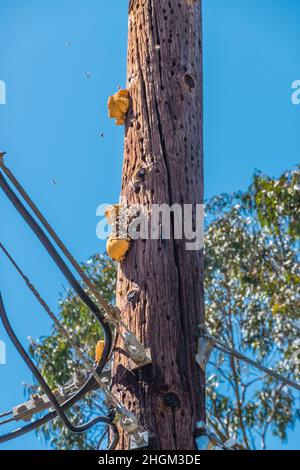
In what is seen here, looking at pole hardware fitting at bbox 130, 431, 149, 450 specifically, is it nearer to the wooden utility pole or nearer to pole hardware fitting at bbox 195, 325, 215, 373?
the wooden utility pole

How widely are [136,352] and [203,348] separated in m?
0.36

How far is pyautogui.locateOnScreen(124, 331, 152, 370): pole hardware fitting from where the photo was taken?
16.1 feet

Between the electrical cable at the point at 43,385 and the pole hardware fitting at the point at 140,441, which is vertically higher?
the electrical cable at the point at 43,385

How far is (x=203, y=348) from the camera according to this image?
5047 mm

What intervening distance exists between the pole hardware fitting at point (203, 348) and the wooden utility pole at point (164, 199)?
0.03 metres

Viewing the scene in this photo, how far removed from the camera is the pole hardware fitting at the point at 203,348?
5012mm

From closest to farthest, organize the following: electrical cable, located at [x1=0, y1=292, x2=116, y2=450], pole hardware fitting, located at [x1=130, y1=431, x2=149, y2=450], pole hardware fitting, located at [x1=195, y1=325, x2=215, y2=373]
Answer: pole hardware fitting, located at [x1=130, y1=431, x2=149, y2=450], electrical cable, located at [x1=0, y1=292, x2=116, y2=450], pole hardware fitting, located at [x1=195, y1=325, x2=215, y2=373]

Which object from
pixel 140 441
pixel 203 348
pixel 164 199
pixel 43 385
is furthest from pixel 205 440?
pixel 164 199

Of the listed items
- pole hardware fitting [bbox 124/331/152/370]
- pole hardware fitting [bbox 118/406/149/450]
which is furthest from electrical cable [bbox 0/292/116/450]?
pole hardware fitting [bbox 124/331/152/370]

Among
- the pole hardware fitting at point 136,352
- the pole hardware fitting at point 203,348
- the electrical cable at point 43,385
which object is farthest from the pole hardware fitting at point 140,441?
the pole hardware fitting at point 203,348

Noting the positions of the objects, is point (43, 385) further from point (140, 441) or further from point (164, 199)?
point (164, 199)

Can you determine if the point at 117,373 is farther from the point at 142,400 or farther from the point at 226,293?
the point at 226,293

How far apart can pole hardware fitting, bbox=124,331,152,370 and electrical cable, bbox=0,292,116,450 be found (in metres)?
0.30

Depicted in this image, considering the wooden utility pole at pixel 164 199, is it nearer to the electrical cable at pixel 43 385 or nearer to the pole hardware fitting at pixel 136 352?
the pole hardware fitting at pixel 136 352
